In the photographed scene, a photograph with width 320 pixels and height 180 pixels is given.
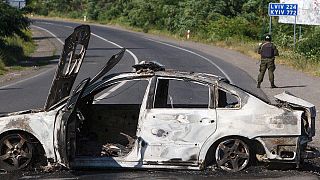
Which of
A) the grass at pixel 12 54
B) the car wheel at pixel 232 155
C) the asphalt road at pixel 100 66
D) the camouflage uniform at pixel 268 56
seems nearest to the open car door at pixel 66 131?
the car wheel at pixel 232 155

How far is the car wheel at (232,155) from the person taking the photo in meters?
7.84

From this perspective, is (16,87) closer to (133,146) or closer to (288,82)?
(288,82)

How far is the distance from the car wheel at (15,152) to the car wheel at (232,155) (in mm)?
2270

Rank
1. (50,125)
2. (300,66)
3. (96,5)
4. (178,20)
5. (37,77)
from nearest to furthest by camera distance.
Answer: (50,125) → (37,77) → (300,66) → (178,20) → (96,5)

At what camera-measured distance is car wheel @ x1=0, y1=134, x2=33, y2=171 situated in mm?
7996

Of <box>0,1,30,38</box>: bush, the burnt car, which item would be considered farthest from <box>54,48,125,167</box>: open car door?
<box>0,1,30,38</box>: bush

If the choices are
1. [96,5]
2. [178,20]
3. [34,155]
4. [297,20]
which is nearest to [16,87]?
[34,155]

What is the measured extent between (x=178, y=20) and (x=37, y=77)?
120ft

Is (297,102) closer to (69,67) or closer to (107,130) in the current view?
(107,130)

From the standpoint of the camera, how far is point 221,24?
53062 mm

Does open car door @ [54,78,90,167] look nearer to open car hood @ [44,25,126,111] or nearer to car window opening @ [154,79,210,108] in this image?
open car hood @ [44,25,126,111]

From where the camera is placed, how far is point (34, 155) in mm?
8031

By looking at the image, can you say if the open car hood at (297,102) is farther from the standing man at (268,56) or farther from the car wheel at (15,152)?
the standing man at (268,56)

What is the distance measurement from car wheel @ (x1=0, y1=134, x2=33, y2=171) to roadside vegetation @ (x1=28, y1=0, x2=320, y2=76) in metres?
23.4
